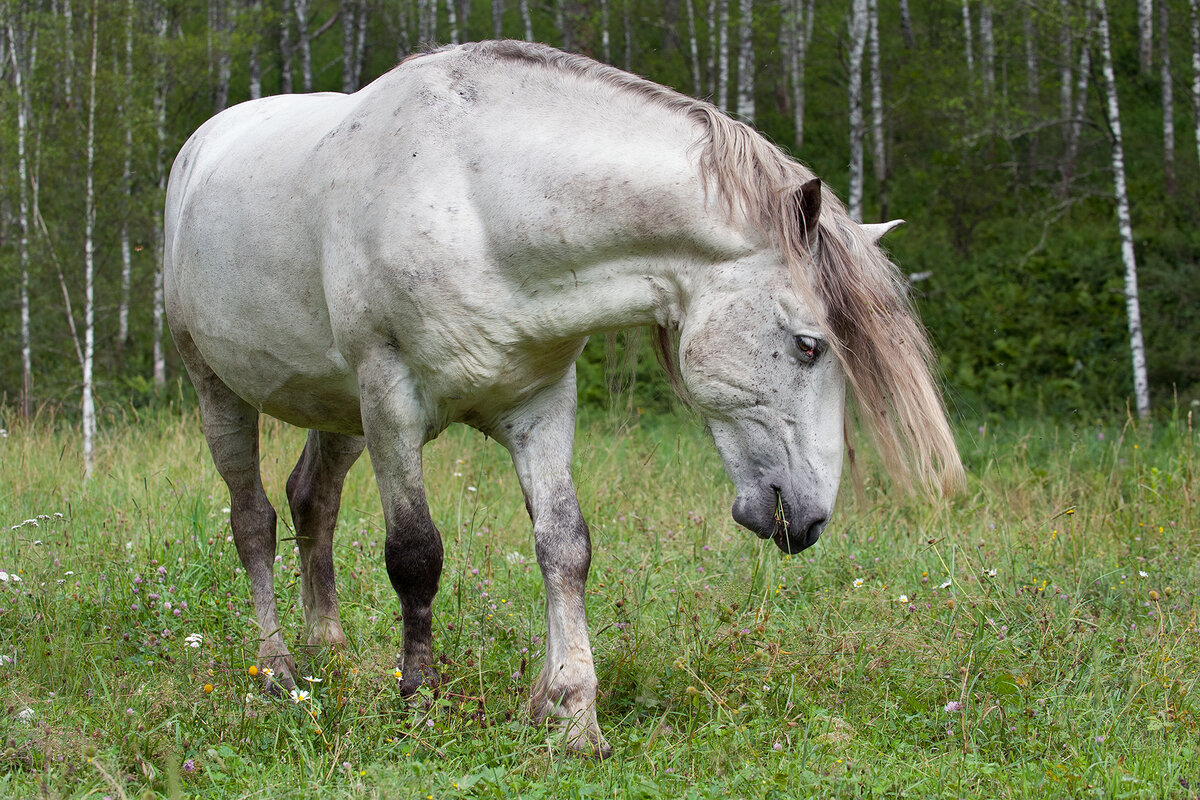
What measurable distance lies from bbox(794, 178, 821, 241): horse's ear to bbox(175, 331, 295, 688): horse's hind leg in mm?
2369

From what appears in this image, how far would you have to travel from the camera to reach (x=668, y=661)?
10.8 ft

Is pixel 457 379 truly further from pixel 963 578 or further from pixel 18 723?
pixel 963 578

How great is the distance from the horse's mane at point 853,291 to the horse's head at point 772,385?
6cm

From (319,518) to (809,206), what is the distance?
7.86 feet

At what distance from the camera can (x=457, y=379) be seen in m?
2.83

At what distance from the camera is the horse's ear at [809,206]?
2537 mm

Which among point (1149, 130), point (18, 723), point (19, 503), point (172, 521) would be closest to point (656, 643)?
point (18, 723)

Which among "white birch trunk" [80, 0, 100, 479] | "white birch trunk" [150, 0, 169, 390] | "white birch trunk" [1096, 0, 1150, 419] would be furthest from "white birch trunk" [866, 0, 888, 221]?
"white birch trunk" [80, 0, 100, 479]

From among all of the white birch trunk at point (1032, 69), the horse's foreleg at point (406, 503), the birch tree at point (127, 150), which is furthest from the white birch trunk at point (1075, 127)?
the horse's foreleg at point (406, 503)

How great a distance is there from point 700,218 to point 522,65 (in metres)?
0.80

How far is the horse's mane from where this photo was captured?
8.62ft

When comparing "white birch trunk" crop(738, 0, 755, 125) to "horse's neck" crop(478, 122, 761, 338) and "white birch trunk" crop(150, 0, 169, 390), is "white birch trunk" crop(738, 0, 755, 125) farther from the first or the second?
"horse's neck" crop(478, 122, 761, 338)

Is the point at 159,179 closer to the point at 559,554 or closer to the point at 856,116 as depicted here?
the point at 856,116

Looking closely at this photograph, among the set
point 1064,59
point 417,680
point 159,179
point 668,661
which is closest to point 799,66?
point 1064,59
